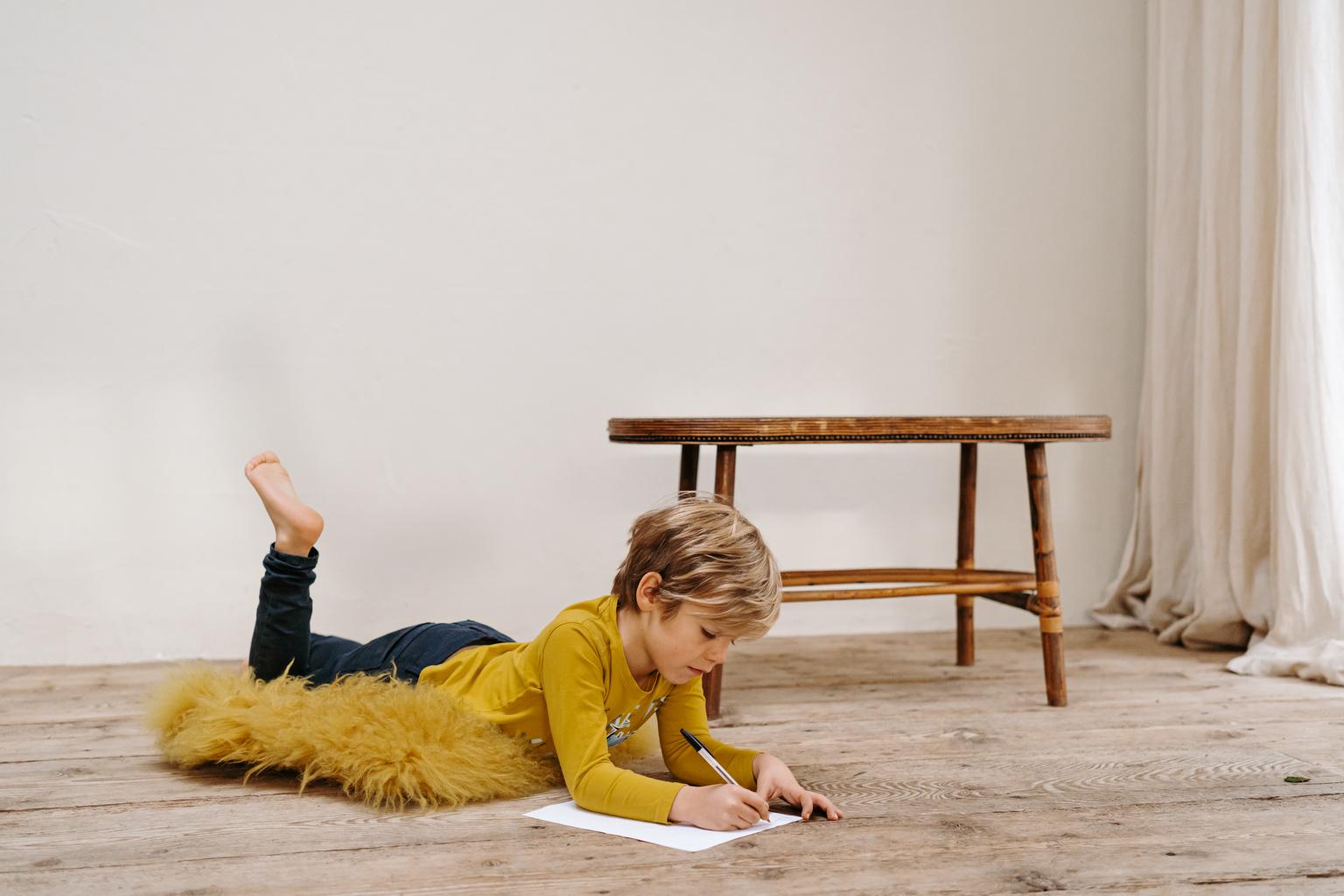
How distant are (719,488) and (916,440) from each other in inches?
13.1

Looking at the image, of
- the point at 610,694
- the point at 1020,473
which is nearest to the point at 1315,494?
the point at 1020,473

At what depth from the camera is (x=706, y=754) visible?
1406 mm

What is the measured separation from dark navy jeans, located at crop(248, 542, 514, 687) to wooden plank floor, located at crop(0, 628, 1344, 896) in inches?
8.0

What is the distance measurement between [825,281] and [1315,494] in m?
1.12

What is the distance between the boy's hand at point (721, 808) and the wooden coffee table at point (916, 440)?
0.56 metres

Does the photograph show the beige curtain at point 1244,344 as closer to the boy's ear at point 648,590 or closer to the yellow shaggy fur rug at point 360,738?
the boy's ear at point 648,590

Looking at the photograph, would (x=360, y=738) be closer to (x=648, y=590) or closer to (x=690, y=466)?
(x=648, y=590)

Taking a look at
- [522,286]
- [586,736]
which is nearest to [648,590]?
[586,736]

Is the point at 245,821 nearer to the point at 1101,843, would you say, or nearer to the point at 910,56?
the point at 1101,843

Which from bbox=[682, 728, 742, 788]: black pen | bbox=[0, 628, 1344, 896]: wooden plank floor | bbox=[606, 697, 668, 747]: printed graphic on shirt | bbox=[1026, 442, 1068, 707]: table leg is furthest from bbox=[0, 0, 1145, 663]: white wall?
bbox=[682, 728, 742, 788]: black pen

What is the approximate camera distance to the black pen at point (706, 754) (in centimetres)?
138

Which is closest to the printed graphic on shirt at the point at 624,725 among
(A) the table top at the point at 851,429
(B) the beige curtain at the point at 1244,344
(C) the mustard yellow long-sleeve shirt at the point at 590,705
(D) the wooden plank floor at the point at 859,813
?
(C) the mustard yellow long-sleeve shirt at the point at 590,705

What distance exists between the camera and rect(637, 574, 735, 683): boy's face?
4.37 ft

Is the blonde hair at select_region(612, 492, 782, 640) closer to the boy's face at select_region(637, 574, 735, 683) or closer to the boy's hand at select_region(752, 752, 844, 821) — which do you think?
the boy's face at select_region(637, 574, 735, 683)
